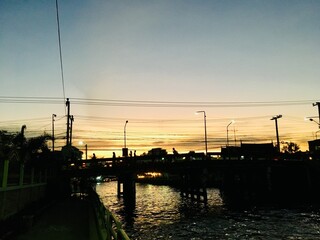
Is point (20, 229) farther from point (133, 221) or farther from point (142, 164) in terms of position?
point (142, 164)

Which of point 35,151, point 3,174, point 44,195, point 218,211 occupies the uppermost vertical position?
point 35,151

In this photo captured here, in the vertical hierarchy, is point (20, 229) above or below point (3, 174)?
below

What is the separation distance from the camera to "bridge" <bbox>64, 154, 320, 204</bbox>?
139 ft

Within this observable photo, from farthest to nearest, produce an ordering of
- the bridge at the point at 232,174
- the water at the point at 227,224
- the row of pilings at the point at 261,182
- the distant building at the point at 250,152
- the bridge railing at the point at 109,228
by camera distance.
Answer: the distant building at the point at 250,152, the row of pilings at the point at 261,182, the bridge at the point at 232,174, the water at the point at 227,224, the bridge railing at the point at 109,228

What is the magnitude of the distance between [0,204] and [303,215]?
28739 mm

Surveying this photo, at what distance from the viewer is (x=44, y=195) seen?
98.9ft

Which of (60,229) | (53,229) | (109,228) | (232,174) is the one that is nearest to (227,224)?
(60,229)

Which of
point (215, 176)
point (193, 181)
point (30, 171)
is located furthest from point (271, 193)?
point (215, 176)

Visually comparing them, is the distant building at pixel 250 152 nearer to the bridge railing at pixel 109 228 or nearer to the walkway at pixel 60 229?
the walkway at pixel 60 229

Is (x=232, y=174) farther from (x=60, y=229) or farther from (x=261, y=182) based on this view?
(x=60, y=229)

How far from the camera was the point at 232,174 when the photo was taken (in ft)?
218

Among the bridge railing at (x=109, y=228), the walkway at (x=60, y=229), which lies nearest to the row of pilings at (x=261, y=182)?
the walkway at (x=60, y=229)

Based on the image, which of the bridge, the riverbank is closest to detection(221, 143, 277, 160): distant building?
the bridge

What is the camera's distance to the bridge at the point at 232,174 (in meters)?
42.3
